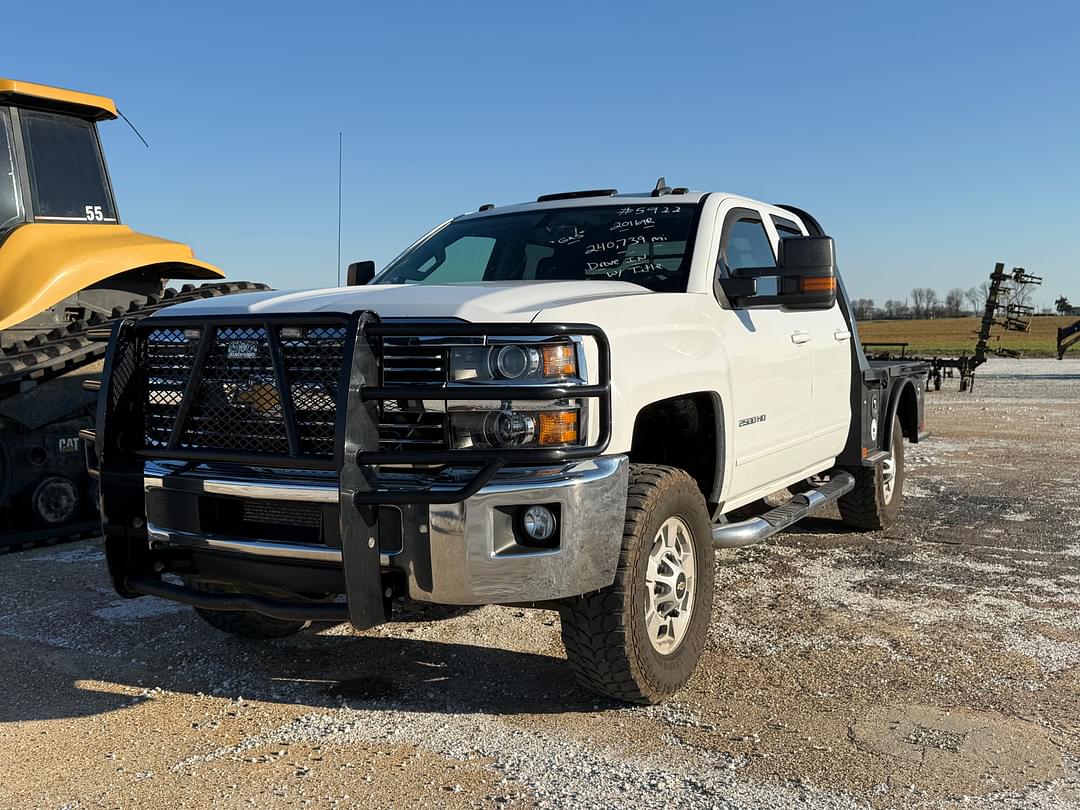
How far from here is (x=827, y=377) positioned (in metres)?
6.10

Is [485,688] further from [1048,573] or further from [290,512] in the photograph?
[1048,573]

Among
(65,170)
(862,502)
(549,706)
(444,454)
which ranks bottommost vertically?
(549,706)

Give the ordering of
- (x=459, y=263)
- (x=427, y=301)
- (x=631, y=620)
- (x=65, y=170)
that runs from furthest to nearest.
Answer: (x=65, y=170) → (x=459, y=263) → (x=631, y=620) → (x=427, y=301)

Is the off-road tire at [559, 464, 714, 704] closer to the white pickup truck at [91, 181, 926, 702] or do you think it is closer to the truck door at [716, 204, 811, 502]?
the white pickup truck at [91, 181, 926, 702]

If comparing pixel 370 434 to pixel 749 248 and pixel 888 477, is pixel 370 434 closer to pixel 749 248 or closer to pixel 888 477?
pixel 749 248

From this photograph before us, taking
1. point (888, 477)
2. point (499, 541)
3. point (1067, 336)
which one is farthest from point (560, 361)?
point (1067, 336)

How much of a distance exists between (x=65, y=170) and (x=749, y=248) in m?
5.56

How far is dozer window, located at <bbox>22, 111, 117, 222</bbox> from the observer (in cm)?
768

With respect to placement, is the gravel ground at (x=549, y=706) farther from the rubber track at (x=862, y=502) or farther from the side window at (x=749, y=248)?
the side window at (x=749, y=248)

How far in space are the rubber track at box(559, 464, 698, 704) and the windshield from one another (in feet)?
4.13

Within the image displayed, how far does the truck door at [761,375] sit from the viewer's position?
15.7ft

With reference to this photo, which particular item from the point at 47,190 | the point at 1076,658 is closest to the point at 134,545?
the point at 1076,658

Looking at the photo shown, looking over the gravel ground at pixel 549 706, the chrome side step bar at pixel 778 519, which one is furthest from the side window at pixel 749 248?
the gravel ground at pixel 549 706

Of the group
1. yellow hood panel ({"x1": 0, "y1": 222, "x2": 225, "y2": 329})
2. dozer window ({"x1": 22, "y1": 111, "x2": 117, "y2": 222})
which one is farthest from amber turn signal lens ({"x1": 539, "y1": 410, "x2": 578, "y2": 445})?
dozer window ({"x1": 22, "y1": 111, "x2": 117, "y2": 222})
